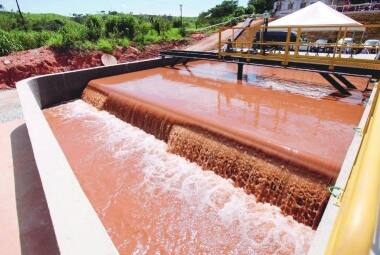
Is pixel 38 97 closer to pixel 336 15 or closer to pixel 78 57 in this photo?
pixel 78 57

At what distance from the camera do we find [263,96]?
7.71 m

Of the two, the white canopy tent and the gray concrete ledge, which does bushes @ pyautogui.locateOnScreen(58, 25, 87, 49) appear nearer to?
the gray concrete ledge

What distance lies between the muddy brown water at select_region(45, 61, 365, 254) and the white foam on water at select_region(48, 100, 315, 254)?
2cm

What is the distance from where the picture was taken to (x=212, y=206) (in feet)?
14.6

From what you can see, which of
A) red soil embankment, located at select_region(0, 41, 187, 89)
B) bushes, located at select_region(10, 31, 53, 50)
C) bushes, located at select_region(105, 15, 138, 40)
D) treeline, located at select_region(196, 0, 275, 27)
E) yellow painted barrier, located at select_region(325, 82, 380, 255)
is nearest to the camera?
yellow painted barrier, located at select_region(325, 82, 380, 255)

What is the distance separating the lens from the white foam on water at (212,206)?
3.74 m

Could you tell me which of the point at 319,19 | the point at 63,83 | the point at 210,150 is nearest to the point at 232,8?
the point at 319,19

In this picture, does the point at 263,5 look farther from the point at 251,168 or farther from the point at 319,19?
the point at 251,168

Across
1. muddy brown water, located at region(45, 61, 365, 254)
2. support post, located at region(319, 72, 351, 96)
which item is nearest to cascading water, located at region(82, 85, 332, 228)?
muddy brown water, located at region(45, 61, 365, 254)

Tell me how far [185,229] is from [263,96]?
501 cm

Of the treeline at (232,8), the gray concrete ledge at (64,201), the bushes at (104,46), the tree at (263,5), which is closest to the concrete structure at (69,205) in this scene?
the gray concrete ledge at (64,201)

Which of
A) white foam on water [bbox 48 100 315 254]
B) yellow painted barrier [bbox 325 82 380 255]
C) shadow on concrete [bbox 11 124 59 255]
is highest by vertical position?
yellow painted barrier [bbox 325 82 380 255]

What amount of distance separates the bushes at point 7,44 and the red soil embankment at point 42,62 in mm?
576

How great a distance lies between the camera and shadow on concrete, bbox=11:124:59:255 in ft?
11.5
